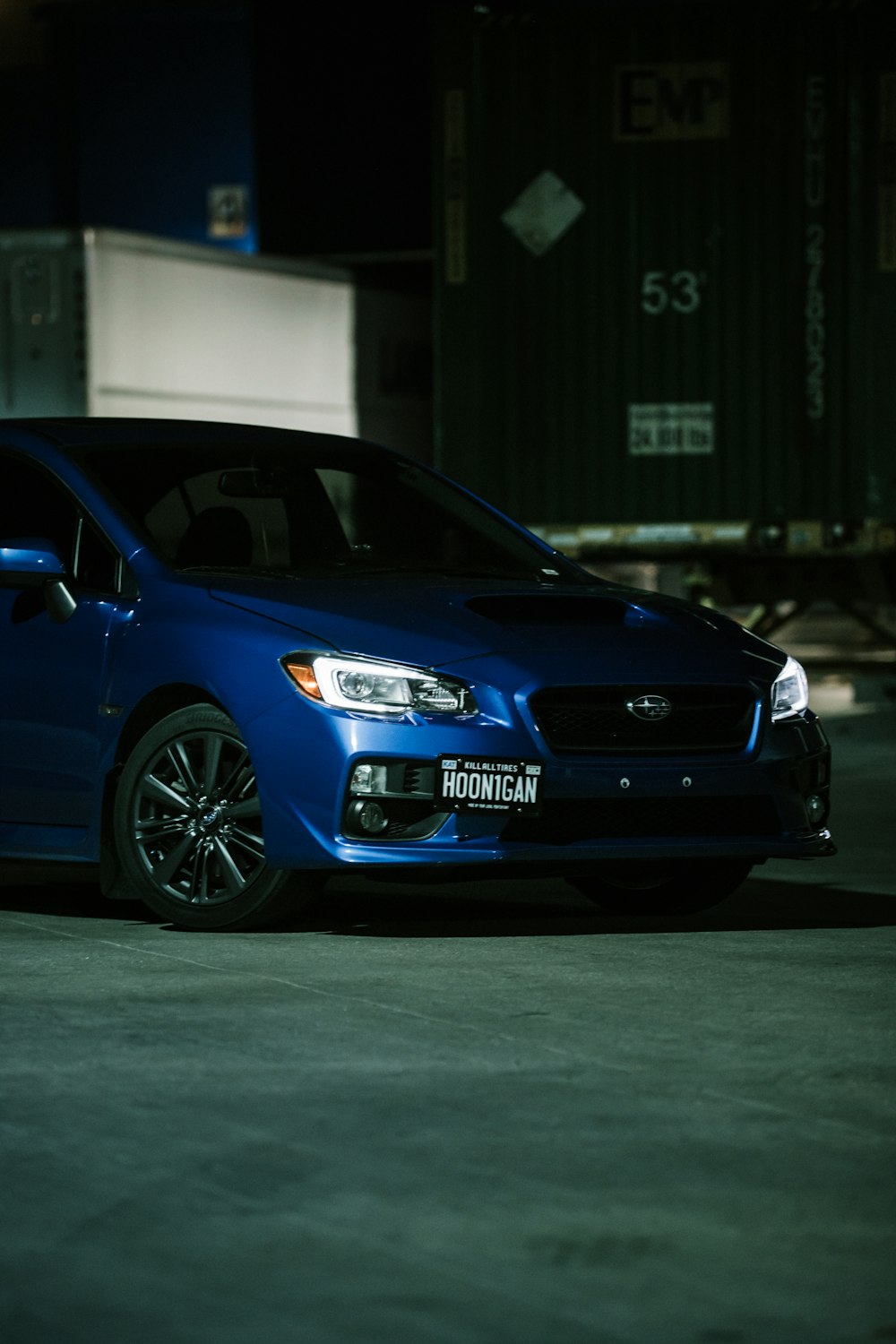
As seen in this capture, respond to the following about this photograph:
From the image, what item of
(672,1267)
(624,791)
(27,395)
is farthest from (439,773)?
(27,395)

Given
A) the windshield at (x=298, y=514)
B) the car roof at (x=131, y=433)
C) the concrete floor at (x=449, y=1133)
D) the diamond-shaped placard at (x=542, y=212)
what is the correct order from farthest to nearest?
the diamond-shaped placard at (x=542, y=212) → the car roof at (x=131, y=433) → the windshield at (x=298, y=514) → the concrete floor at (x=449, y=1133)

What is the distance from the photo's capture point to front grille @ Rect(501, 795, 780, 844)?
8.05 metres

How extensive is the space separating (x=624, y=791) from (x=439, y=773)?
0.54 m

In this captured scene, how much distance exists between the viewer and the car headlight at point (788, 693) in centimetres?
851

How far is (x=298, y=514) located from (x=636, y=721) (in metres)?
1.73

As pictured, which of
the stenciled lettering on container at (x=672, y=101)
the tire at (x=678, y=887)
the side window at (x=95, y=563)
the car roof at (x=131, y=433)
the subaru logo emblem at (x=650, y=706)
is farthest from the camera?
the stenciled lettering on container at (x=672, y=101)

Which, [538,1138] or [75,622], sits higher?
[75,622]

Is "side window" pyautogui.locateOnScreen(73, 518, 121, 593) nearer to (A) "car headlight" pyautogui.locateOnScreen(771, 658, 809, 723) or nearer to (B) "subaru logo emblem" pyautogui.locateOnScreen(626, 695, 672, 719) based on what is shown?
(B) "subaru logo emblem" pyautogui.locateOnScreen(626, 695, 672, 719)

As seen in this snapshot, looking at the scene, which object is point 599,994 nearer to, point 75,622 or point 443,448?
point 75,622

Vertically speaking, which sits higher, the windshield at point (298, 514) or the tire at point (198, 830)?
Result: the windshield at point (298, 514)

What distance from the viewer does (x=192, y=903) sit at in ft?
27.4

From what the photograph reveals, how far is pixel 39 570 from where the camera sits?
28.5 feet

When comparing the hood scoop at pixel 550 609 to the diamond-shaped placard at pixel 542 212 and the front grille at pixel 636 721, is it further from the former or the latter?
the diamond-shaped placard at pixel 542 212

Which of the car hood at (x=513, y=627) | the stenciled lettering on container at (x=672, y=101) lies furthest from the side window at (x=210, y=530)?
the stenciled lettering on container at (x=672, y=101)
